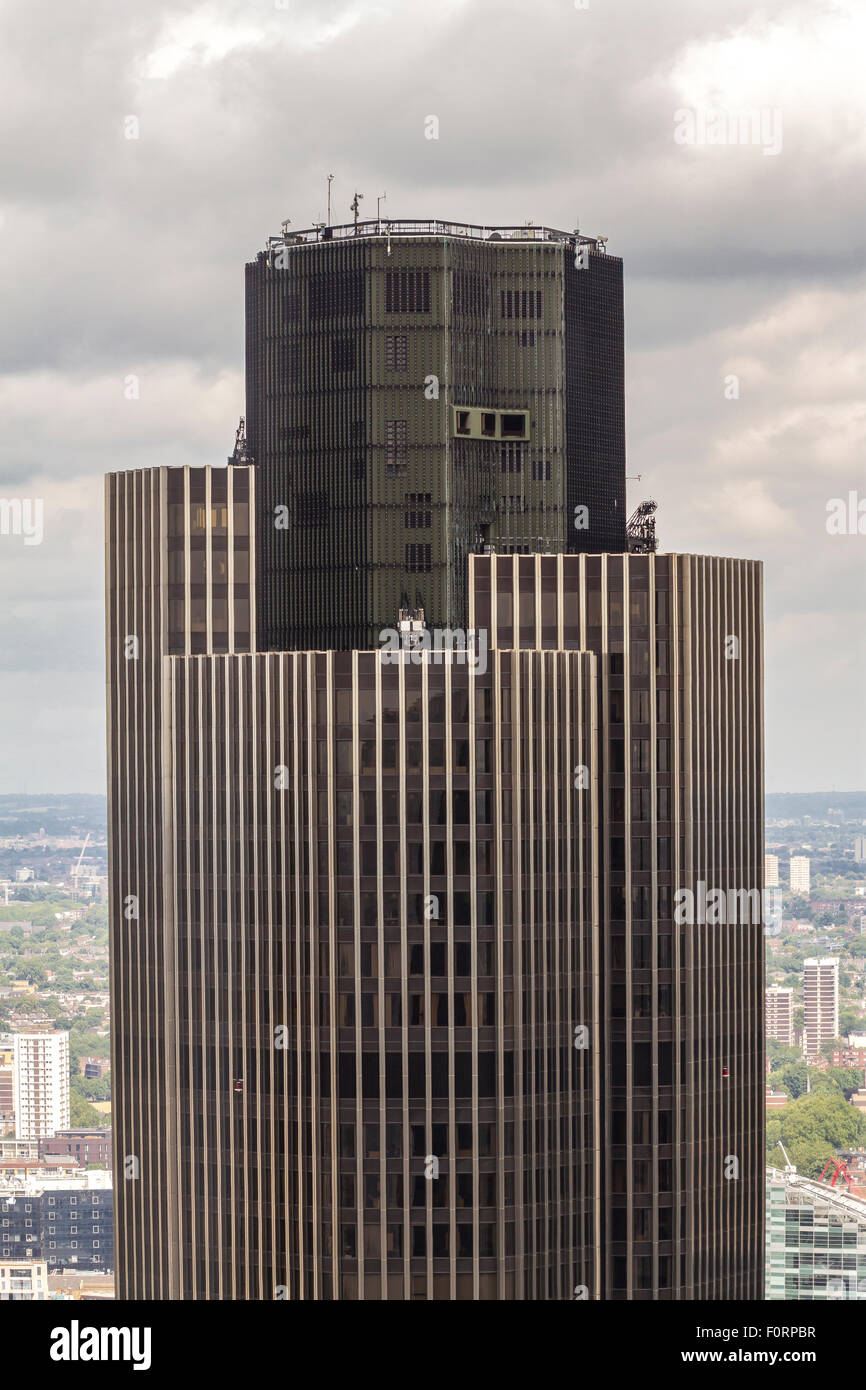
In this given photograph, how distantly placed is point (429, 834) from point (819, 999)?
59.2 metres

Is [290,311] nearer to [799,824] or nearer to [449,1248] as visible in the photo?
[799,824]

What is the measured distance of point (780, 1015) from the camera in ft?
553

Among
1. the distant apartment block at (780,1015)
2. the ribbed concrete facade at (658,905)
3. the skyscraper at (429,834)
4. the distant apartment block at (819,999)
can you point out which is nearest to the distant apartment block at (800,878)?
the skyscraper at (429,834)

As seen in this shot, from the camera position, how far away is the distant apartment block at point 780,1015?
164125 millimetres

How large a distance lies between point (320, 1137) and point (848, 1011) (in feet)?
227

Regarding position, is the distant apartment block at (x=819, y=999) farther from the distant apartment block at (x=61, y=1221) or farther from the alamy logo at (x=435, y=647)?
the distant apartment block at (x=61, y=1221)

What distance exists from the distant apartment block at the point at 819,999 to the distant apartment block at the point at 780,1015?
2685mm

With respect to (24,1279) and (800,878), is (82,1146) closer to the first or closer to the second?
(24,1279)
